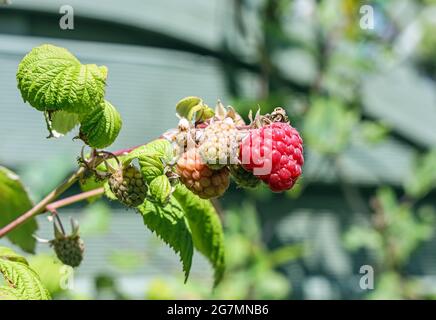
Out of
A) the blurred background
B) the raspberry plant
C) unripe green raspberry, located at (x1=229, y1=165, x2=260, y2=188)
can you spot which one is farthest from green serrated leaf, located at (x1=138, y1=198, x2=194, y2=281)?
the blurred background

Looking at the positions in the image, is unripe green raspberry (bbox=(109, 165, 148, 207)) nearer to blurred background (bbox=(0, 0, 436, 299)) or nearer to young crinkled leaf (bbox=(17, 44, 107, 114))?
young crinkled leaf (bbox=(17, 44, 107, 114))

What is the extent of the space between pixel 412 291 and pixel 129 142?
1411 mm

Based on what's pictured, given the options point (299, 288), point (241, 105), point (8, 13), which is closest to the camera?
point (241, 105)

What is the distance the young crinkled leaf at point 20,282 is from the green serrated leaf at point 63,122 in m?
0.15

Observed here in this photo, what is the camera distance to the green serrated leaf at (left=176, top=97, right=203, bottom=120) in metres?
Result: 0.82

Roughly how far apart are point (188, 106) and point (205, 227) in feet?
0.67

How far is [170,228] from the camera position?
826 millimetres

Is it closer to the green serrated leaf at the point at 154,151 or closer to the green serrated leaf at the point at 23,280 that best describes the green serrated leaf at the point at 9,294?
the green serrated leaf at the point at 23,280

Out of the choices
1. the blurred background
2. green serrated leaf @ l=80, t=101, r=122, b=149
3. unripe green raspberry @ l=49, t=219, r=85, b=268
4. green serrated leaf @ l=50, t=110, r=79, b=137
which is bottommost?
unripe green raspberry @ l=49, t=219, r=85, b=268

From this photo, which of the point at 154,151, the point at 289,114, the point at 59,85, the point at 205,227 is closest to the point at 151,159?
the point at 154,151

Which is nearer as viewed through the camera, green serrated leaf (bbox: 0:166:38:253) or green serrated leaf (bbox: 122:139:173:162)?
green serrated leaf (bbox: 122:139:173:162)

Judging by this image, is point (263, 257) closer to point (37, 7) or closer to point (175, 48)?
point (175, 48)

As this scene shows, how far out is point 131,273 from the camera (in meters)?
3.11
